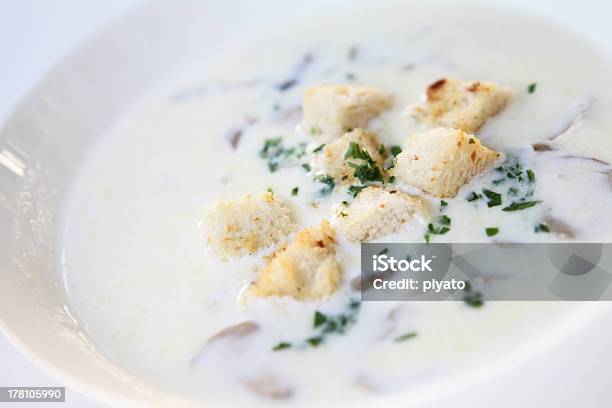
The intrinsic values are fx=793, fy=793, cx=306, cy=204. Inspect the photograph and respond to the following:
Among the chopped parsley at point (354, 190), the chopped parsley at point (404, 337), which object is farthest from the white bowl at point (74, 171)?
the chopped parsley at point (354, 190)

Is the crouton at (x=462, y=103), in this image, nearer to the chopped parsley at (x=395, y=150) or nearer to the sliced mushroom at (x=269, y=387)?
the chopped parsley at (x=395, y=150)

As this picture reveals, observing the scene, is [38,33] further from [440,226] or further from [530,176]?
[530,176]

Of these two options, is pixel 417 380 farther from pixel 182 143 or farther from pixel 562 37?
pixel 562 37

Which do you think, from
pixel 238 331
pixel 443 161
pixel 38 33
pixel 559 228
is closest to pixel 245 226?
pixel 238 331

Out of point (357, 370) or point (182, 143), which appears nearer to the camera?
point (357, 370)

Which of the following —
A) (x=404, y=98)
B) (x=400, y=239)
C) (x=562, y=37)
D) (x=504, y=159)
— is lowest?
(x=400, y=239)

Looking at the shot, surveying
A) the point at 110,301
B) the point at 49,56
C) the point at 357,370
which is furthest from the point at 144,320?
the point at 49,56

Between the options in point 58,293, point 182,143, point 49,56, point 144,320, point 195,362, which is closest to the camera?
point 195,362
